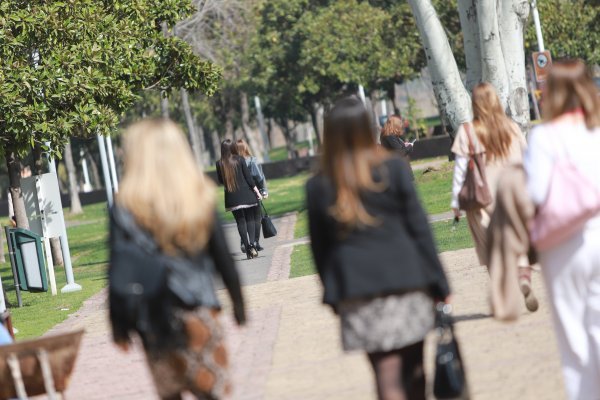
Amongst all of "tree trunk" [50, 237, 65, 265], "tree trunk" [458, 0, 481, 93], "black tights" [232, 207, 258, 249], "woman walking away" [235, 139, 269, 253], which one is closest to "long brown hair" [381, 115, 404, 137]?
"woman walking away" [235, 139, 269, 253]

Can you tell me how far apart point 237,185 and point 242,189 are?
103 millimetres

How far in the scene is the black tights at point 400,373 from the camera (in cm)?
536

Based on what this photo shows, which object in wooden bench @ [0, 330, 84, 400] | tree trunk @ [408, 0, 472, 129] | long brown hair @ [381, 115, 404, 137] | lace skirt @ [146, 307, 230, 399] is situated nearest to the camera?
lace skirt @ [146, 307, 230, 399]

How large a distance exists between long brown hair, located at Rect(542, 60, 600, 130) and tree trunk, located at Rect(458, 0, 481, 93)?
13.9 meters

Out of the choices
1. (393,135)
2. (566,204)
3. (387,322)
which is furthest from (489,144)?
(393,135)

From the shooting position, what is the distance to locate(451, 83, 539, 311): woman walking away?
9.13 m

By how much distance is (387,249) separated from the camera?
5.36m

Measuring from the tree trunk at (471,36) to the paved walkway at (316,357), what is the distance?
7.39 m

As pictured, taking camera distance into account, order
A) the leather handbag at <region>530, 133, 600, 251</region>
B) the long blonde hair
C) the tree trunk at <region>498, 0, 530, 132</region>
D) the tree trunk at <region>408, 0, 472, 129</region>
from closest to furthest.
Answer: the long blonde hair < the leather handbag at <region>530, 133, 600, 251</region> < the tree trunk at <region>498, 0, 530, 132</region> < the tree trunk at <region>408, 0, 472, 129</region>

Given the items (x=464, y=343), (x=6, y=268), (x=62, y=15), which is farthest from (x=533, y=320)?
(x=6, y=268)

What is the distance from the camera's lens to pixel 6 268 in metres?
28.4

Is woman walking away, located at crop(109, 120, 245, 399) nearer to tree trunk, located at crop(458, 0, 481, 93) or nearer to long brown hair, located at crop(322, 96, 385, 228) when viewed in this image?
long brown hair, located at crop(322, 96, 385, 228)

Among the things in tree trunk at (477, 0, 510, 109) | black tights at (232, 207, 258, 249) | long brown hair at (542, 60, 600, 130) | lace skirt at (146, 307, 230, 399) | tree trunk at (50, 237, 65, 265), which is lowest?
tree trunk at (50, 237, 65, 265)

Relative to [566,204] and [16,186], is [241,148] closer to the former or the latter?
[16,186]
